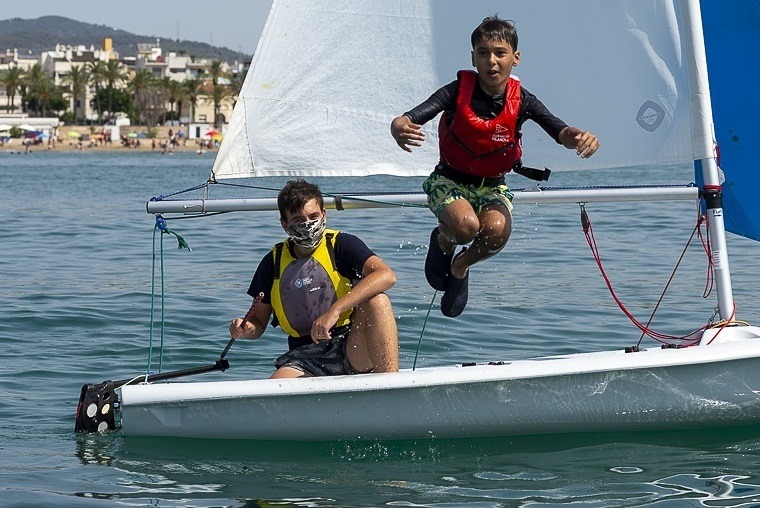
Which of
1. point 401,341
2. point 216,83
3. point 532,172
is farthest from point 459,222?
point 216,83

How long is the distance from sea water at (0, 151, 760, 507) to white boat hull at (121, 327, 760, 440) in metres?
0.11

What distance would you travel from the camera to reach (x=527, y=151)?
21.6ft

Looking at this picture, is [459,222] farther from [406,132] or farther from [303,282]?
[303,282]

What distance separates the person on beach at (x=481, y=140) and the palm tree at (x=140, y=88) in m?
104

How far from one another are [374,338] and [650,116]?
1886mm

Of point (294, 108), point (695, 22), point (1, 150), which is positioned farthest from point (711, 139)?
point (1, 150)

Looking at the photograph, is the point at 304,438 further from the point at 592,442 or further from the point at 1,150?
the point at 1,150

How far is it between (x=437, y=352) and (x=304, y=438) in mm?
2793

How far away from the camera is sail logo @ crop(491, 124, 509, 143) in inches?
227

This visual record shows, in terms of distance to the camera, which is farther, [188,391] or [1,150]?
[1,150]

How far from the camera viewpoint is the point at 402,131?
17.3ft

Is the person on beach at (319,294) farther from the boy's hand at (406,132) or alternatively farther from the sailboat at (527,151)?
the boy's hand at (406,132)

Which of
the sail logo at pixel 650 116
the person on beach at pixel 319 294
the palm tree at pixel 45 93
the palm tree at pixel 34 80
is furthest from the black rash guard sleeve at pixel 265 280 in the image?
the palm tree at pixel 45 93

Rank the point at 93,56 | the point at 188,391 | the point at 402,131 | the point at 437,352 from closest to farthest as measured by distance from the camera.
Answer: the point at 402,131 < the point at 188,391 < the point at 437,352 < the point at 93,56
